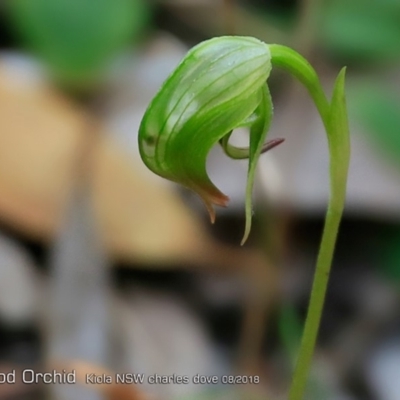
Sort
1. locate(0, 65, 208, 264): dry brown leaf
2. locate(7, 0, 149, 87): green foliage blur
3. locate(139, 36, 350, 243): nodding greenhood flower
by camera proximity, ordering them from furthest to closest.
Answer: locate(7, 0, 149, 87): green foliage blur → locate(0, 65, 208, 264): dry brown leaf → locate(139, 36, 350, 243): nodding greenhood flower

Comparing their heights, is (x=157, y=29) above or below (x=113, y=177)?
above

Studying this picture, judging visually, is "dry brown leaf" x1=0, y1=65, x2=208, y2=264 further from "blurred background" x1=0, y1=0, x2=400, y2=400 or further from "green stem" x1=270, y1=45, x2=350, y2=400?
"green stem" x1=270, y1=45, x2=350, y2=400

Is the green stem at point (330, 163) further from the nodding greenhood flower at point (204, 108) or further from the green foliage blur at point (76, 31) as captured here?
the green foliage blur at point (76, 31)

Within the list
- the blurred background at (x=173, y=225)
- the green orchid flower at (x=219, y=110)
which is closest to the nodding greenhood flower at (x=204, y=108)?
the green orchid flower at (x=219, y=110)

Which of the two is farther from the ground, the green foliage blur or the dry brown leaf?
the green foliage blur

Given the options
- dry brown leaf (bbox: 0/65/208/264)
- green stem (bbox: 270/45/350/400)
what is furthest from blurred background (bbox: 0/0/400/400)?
green stem (bbox: 270/45/350/400)

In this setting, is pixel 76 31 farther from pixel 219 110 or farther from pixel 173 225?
pixel 219 110

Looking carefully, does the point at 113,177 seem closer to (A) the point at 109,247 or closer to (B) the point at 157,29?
(A) the point at 109,247

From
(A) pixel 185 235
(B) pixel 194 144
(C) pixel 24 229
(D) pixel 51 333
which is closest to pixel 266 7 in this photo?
(A) pixel 185 235
